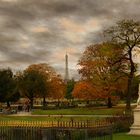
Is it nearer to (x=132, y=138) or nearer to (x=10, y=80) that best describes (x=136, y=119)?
(x=132, y=138)

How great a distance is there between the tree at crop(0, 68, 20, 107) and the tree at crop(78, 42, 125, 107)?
2002 centimetres

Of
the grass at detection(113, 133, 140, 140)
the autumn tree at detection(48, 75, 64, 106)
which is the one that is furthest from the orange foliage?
the grass at detection(113, 133, 140, 140)

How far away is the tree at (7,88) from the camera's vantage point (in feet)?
320

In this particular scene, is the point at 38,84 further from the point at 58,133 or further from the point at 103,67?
the point at 58,133

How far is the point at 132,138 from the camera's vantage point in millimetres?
32812

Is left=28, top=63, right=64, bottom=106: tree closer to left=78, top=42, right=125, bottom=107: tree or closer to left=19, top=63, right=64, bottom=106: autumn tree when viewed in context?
left=19, top=63, right=64, bottom=106: autumn tree

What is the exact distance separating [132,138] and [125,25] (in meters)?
34.5

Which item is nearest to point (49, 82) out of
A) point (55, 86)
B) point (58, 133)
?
point (55, 86)

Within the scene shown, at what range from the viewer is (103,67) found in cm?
7812

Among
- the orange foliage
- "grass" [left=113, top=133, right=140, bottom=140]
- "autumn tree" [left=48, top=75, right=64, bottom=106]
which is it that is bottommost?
"grass" [left=113, top=133, right=140, bottom=140]

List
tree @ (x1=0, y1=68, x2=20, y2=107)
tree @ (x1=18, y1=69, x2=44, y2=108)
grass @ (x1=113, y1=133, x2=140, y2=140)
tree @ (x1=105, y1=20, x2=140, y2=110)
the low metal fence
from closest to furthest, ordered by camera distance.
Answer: the low metal fence < grass @ (x1=113, y1=133, x2=140, y2=140) < tree @ (x1=105, y1=20, x2=140, y2=110) < tree @ (x1=0, y1=68, x2=20, y2=107) < tree @ (x1=18, y1=69, x2=44, y2=108)

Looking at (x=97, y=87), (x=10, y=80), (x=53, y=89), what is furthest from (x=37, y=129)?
(x=53, y=89)

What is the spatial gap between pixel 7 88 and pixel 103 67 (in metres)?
26.8

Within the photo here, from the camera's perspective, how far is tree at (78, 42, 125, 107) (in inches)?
2692
